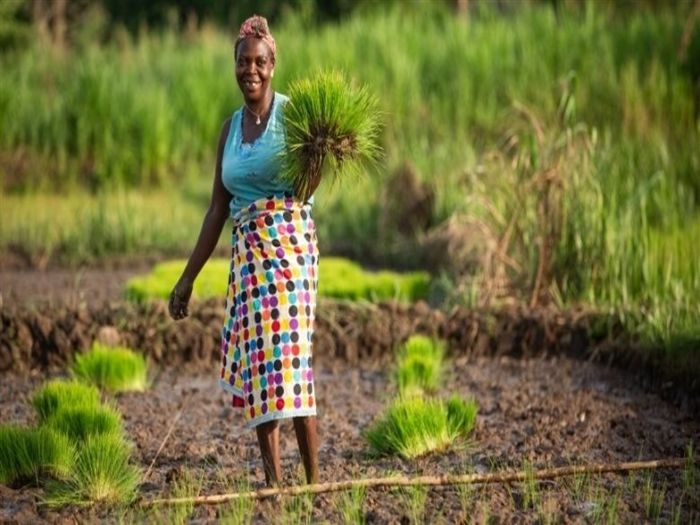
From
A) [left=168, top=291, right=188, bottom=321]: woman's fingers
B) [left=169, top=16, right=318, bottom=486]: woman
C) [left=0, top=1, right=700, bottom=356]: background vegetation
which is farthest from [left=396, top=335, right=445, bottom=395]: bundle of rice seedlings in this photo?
[left=169, top=16, right=318, bottom=486]: woman

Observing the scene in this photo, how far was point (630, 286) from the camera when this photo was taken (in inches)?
318

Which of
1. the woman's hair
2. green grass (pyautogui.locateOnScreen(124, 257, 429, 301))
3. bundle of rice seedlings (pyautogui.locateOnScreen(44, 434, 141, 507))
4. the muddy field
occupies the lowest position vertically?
the muddy field

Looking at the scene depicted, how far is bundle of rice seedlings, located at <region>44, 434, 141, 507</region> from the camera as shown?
4.61 meters

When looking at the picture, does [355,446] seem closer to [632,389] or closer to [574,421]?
[574,421]

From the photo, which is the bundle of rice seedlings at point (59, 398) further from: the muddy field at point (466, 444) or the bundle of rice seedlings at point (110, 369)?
the bundle of rice seedlings at point (110, 369)

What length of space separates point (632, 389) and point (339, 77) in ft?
9.29

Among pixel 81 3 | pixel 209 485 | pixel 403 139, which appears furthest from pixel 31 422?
pixel 81 3

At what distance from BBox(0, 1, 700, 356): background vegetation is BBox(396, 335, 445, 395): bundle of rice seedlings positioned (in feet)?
3.37

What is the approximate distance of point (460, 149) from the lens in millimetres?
12719

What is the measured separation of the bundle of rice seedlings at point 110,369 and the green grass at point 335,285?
54.5 inches

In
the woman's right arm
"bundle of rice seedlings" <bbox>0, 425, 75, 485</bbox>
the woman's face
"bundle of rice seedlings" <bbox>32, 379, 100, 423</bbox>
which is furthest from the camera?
"bundle of rice seedlings" <bbox>32, 379, 100, 423</bbox>

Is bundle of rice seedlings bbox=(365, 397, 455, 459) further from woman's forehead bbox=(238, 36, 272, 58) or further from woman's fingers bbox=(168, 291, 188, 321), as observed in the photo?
woman's forehead bbox=(238, 36, 272, 58)

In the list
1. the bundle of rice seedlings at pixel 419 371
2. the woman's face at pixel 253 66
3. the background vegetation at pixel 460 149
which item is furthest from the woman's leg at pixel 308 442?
the background vegetation at pixel 460 149

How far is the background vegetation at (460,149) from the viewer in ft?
26.4
